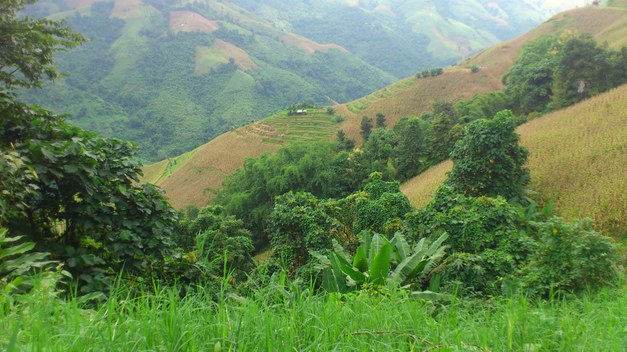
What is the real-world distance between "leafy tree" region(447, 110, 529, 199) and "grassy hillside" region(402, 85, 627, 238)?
1907 mm

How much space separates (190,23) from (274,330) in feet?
584

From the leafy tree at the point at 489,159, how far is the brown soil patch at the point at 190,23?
532 feet

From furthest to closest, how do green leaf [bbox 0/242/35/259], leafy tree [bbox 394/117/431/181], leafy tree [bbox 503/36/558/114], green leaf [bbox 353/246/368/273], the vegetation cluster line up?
leafy tree [bbox 503/36/558/114] < leafy tree [bbox 394/117/431/181] < green leaf [bbox 353/246/368/273] < green leaf [bbox 0/242/35/259] < the vegetation cluster

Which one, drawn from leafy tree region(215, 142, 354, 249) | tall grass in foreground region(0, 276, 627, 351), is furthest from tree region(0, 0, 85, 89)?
leafy tree region(215, 142, 354, 249)

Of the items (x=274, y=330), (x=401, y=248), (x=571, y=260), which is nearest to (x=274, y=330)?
(x=274, y=330)

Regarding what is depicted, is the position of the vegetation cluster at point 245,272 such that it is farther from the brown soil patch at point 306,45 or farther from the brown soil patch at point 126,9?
the brown soil patch at point 126,9

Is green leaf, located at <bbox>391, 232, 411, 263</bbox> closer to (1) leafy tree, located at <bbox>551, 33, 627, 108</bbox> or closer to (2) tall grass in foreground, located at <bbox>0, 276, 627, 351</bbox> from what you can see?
(2) tall grass in foreground, located at <bbox>0, 276, 627, 351</bbox>

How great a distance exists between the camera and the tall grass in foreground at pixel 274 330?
1.70 meters

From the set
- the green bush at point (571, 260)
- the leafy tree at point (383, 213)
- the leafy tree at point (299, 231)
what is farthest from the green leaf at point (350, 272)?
the leafy tree at point (383, 213)

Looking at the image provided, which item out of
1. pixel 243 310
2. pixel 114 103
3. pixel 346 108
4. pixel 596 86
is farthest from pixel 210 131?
pixel 243 310

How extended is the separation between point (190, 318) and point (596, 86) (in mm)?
27471

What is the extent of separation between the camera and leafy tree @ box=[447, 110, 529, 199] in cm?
Result: 1088

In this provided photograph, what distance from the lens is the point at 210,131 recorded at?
95.7 meters

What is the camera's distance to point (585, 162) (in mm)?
13188
